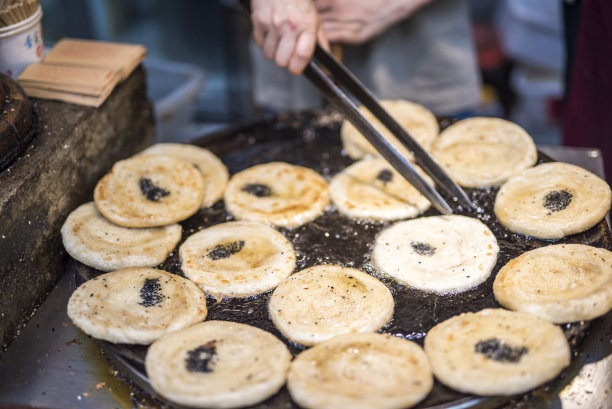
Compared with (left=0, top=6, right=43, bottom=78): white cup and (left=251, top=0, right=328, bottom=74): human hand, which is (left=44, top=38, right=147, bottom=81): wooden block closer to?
(left=0, top=6, right=43, bottom=78): white cup

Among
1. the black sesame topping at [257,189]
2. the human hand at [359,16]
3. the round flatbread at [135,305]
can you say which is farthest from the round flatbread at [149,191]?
the human hand at [359,16]

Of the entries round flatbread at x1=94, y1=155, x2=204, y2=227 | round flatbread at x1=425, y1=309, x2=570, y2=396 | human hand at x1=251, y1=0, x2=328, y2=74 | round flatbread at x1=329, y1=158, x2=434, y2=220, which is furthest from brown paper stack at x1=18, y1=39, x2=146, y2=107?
round flatbread at x1=425, y1=309, x2=570, y2=396

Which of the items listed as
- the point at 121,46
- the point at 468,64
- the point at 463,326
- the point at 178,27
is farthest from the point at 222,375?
the point at 178,27

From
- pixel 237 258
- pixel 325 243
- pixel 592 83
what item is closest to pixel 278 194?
pixel 325 243

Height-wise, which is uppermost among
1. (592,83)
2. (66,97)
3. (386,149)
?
(66,97)

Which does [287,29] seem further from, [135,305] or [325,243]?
[135,305]

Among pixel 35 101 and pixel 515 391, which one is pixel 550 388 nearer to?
pixel 515 391
